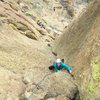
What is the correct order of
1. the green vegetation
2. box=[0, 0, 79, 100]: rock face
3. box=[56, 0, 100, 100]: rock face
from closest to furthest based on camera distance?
the green vegetation
box=[56, 0, 100, 100]: rock face
box=[0, 0, 79, 100]: rock face

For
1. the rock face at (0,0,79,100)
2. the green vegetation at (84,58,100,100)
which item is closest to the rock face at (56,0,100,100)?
the green vegetation at (84,58,100,100)

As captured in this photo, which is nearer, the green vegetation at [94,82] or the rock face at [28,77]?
the green vegetation at [94,82]

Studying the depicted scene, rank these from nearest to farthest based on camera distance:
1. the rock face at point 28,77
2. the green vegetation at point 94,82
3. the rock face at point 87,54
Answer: the green vegetation at point 94,82
the rock face at point 87,54
the rock face at point 28,77

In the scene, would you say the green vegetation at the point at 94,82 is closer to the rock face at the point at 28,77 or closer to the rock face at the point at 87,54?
the rock face at the point at 87,54

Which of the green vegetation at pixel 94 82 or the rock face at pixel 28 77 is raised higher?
the green vegetation at pixel 94 82

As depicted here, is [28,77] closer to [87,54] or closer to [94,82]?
[87,54]

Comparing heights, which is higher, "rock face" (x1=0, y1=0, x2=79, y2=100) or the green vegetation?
the green vegetation

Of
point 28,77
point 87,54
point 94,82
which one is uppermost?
point 94,82

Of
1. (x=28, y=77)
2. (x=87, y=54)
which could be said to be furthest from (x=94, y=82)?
(x=28, y=77)

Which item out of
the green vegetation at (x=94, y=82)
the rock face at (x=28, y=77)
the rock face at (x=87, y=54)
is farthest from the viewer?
the rock face at (x=28, y=77)

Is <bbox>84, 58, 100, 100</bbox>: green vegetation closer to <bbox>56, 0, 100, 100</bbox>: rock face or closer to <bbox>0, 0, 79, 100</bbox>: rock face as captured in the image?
<bbox>56, 0, 100, 100</bbox>: rock face

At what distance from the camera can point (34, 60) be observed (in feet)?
83.1

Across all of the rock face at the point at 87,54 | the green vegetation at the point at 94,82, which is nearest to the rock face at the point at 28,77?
the rock face at the point at 87,54

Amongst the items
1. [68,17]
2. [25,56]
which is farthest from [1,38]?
[68,17]
